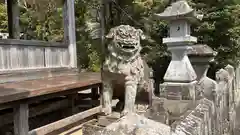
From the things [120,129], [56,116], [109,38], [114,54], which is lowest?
[56,116]

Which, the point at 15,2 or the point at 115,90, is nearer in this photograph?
→ the point at 115,90

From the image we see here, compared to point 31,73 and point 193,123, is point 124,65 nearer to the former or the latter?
point 31,73

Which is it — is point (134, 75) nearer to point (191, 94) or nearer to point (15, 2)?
point (191, 94)

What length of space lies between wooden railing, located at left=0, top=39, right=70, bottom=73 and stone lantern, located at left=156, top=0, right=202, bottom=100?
3.23 meters

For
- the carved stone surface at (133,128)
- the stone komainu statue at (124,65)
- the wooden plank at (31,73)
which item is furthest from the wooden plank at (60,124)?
the carved stone surface at (133,128)

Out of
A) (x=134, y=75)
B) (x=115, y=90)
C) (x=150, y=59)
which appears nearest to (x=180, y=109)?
(x=134, y=75)

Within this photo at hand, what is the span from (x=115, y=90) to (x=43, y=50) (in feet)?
7.63

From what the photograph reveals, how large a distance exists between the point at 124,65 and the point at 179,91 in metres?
1.18

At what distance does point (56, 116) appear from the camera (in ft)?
23.3

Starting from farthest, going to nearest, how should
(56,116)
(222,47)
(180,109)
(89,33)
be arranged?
1. (89,33)
2. (222,47)
3. (56,116)
4. (180,109)

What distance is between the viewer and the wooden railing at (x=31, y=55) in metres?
5.58

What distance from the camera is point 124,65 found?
492 centimetres

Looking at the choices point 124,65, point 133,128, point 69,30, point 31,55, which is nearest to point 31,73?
point 31,55

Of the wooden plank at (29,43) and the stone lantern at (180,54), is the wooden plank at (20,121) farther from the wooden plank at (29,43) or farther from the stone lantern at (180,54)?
the stone lantern at (180,54)
